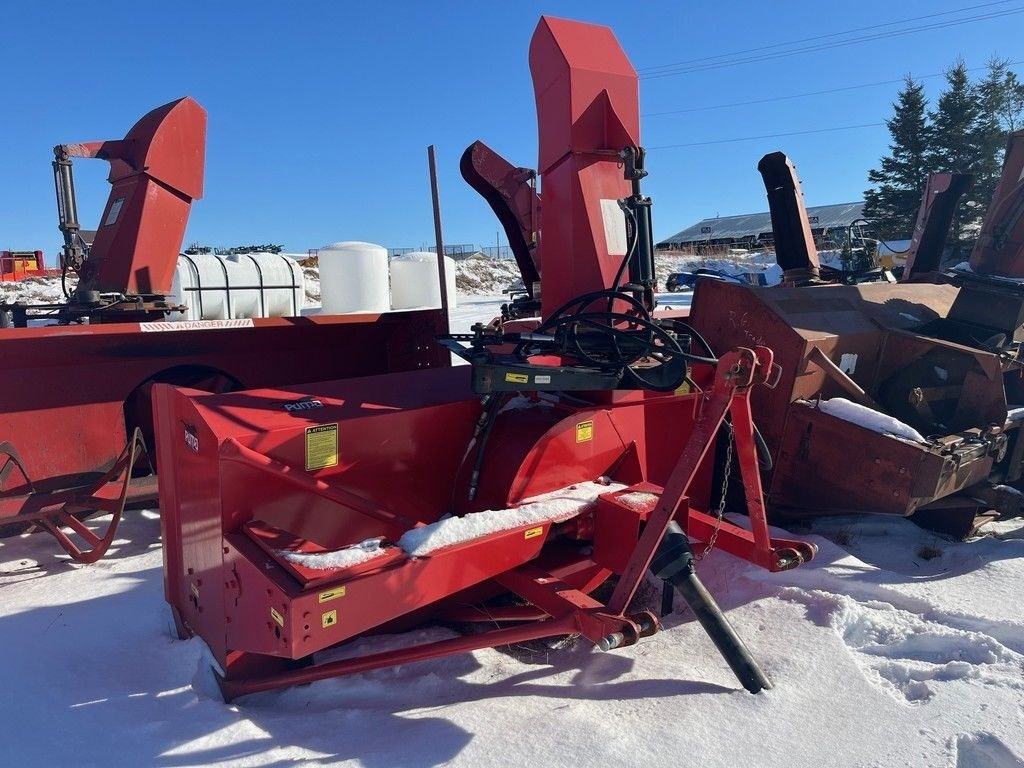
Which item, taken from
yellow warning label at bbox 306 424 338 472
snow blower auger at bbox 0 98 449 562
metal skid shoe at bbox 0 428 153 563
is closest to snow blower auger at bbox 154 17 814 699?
yellow warning label at bbox 306 424 338 472

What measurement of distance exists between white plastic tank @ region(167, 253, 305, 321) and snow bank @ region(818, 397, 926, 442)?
353 inches

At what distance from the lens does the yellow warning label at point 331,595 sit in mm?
2229

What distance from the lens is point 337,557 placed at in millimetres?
2408

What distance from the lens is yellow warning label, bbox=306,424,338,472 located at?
2770 mm

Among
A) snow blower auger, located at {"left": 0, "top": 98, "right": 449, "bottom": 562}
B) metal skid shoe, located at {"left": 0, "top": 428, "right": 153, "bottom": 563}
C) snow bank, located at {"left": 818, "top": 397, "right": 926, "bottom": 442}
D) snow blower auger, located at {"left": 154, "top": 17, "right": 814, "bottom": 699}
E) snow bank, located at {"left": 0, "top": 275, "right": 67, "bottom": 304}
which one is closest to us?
snow blower auger, located at {"left": 154, "top": 17, "right": 814, "bottom": 699}

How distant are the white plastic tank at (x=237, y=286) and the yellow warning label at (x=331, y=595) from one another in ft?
31.0

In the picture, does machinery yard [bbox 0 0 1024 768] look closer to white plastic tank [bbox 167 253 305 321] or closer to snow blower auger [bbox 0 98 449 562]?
snow blower auger [bbox 0 98 449 562]

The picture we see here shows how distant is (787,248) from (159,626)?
16.6 feet

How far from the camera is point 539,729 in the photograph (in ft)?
8.06

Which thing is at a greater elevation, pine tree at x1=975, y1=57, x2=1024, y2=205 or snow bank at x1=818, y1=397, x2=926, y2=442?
pine tree at x1=975, y1=57, x2=1024, y2=205

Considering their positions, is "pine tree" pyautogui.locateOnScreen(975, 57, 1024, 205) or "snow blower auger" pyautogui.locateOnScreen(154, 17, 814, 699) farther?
"pine tree" pyautogui.locateOnScreen(975, 57, 1024, 205)

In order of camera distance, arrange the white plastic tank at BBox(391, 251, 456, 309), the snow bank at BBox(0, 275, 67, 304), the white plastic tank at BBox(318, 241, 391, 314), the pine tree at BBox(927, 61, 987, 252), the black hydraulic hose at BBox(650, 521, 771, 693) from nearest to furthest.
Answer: the black hydraulic hose at BBox(650, 521, 771, 693) < the white plastic tank at BBox(318, 241, 391, 314) < the white plastic tank at BBox(391, 251, 456, 309) < the snow bank at BBox(0, 275, 67, 304) < the pine tree at BBox(927, 61, 987, 252)

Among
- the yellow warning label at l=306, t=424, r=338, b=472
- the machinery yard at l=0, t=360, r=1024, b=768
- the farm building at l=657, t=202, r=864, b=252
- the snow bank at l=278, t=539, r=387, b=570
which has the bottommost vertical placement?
the machinery yard at l=0, t=360, r=1024, b=768

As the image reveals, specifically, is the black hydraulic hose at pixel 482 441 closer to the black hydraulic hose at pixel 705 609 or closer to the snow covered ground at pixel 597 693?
the snow covered ground at pixel 597 693
